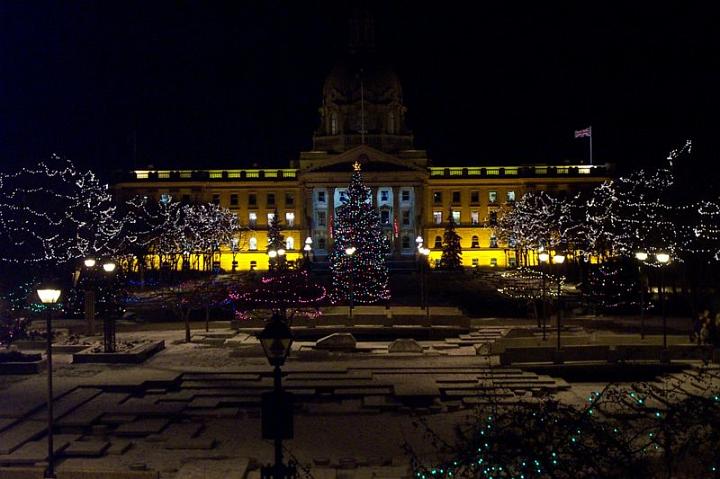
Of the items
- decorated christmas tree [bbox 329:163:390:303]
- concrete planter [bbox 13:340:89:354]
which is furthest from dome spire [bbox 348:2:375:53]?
concrete planter [bbox 13:340:89:354]

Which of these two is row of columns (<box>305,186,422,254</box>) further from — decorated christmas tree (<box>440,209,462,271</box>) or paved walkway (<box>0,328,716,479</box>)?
paved walkway (<box>0,328,716,479</box>)

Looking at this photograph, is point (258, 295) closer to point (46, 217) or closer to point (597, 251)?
point (46, 217)

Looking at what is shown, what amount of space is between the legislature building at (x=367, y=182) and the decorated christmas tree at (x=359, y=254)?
52605 mm

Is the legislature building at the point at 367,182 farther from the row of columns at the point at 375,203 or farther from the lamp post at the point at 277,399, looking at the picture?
the lamp post at the point at 277,399

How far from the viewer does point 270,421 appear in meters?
12.2

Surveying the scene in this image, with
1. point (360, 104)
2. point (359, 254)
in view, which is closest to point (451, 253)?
point (360, 104)

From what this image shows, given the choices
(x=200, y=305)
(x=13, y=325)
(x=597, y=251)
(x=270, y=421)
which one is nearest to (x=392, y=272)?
(x=597, y=251)

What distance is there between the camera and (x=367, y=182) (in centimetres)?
11138

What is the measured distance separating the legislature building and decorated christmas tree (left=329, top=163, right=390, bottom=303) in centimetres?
5260

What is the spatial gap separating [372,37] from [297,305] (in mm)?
79720

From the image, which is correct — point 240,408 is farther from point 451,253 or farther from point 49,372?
point 451,253

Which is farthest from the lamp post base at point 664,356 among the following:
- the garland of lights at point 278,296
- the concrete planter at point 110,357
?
the garland of lights at point 278,296

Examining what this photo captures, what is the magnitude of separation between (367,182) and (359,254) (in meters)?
57.6

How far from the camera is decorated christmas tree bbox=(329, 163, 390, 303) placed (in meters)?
52.5
